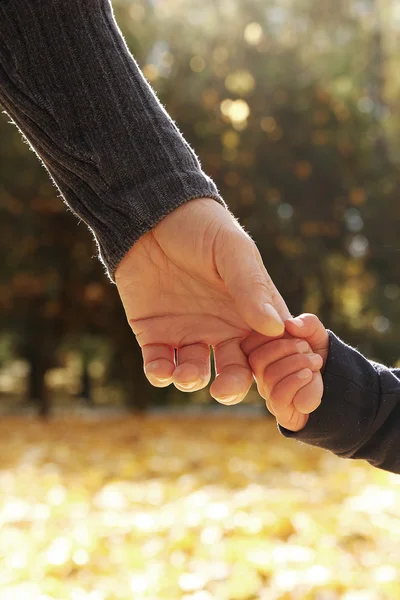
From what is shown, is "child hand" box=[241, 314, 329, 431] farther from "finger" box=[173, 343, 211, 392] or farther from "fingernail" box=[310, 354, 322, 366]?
"finger" box=[173, 343, 211, 392]

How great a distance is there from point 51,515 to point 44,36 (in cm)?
260

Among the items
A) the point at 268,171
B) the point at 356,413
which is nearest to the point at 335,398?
the point at 356,413

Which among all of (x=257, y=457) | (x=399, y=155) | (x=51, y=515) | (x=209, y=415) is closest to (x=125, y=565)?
(x=51, y=515)

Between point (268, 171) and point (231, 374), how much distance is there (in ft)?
20.0

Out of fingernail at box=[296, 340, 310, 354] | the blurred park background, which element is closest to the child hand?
fingernail at box=[296, 340, 310, 354]

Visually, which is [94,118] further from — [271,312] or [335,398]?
[335,398]

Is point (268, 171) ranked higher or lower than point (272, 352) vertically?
lower

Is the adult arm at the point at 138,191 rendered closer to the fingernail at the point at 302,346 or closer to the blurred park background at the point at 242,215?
the fingernail at the point at 302,346

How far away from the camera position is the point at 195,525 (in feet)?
9.99

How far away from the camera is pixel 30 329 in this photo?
7.60m

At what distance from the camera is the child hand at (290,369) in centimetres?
133

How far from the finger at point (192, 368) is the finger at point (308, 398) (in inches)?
7.0

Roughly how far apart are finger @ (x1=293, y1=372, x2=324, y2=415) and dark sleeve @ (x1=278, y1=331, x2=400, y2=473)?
0.12 m

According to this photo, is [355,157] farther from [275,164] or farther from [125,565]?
[125,565]
